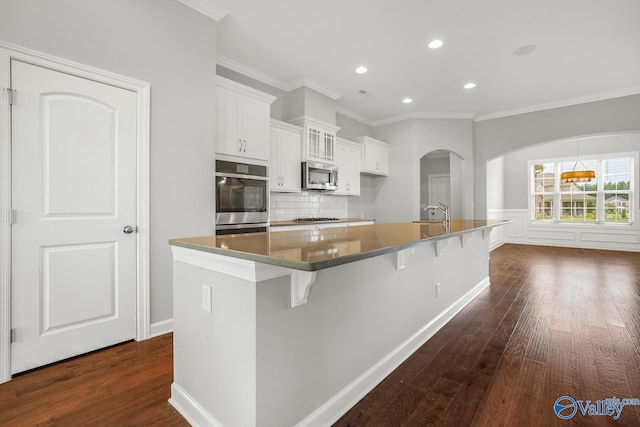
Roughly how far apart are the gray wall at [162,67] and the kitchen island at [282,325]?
1.13m

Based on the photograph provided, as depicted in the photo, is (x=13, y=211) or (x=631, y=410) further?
(x=13, y=211)

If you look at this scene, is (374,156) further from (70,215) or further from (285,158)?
(70,215)

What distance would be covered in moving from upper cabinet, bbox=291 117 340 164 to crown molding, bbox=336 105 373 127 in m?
A: 0.87

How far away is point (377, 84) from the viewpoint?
184 inches

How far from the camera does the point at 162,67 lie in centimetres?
253

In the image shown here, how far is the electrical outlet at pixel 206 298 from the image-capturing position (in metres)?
A: 1.39

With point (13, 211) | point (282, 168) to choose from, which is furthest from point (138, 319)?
point (282, 168)

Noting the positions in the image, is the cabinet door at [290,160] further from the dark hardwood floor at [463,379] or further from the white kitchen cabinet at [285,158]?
the dark hardwood floor at [463,379]

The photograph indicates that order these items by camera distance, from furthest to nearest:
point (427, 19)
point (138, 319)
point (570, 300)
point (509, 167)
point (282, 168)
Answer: point (509, 167), point (282, 168), point (570, 300), point (427, 19), point (138, 319)

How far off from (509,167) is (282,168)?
7770mm

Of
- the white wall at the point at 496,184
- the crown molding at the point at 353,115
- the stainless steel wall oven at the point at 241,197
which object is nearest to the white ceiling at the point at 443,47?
the crown molding at the point at 353,115

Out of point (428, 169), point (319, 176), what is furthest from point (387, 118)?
point (428, 169)

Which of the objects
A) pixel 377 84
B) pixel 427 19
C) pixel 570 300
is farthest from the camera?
pixel 377 84

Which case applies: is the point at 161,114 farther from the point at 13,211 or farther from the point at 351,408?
the point at 351,408
